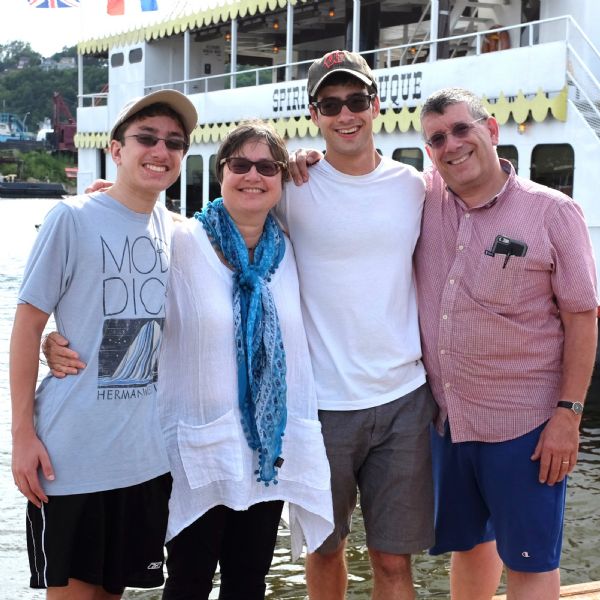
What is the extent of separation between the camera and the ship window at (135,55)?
18.6 metres

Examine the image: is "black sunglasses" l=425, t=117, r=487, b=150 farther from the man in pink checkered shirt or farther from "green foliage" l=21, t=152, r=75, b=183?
"green foliage" l=21, t=152, r=75, b=183

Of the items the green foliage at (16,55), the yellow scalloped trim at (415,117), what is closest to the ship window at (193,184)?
the yellow scalloped trim at (415,117)

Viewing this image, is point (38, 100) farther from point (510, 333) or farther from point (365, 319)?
point (510, 333)

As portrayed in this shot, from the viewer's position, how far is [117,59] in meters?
19.5

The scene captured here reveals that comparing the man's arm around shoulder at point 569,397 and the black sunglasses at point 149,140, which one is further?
the man's arm around shoulder at point 569,397

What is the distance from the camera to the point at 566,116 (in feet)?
29.6

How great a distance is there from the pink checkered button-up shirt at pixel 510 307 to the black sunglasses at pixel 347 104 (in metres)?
0.51

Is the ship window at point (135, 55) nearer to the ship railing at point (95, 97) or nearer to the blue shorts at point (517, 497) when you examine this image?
the ship railing at point (95, 97)

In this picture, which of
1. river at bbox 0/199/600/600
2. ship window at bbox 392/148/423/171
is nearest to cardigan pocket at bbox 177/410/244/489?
river at bbox 0/199/600/600

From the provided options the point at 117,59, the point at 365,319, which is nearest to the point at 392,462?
the point at 365,319

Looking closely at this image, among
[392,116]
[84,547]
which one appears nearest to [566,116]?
[392,116]

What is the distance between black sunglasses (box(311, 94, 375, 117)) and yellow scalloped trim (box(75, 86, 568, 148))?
2.25m

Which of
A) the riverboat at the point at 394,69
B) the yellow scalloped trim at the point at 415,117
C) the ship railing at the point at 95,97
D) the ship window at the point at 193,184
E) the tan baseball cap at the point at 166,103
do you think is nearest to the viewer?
the tan baseball cap at the point at 166,103

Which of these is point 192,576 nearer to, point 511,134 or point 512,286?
point 512,286
